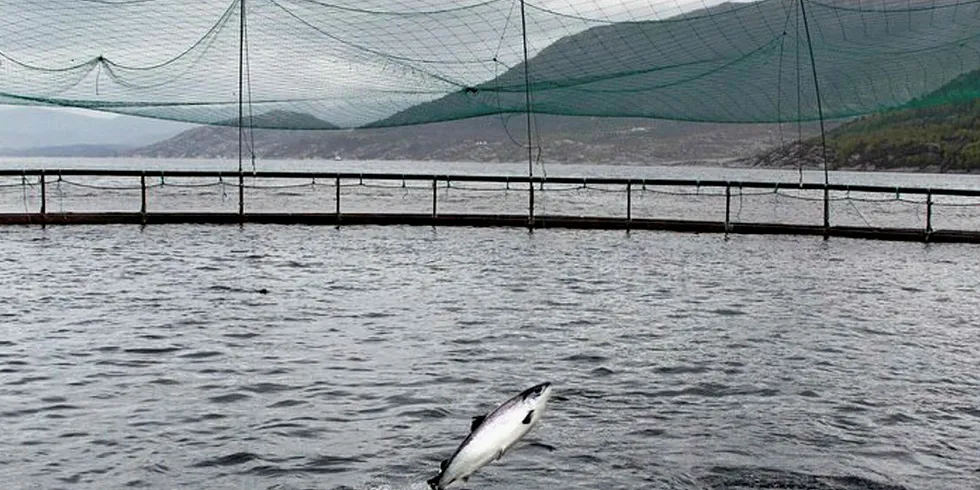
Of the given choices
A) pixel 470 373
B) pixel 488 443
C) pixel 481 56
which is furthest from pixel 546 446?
pixel 481 56

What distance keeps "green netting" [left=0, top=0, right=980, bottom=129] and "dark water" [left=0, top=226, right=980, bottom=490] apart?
710 centimetres

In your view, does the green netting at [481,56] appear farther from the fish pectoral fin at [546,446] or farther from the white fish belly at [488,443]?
the white fish belly at [488,443]

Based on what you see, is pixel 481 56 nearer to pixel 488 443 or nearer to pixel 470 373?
pixel 470 373

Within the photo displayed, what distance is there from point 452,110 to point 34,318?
19002 mm

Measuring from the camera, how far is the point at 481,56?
30031mm

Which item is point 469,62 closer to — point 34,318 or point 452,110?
point 452,110

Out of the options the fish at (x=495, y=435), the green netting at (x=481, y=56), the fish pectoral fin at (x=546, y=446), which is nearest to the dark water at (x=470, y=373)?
the fish pectoral fin at (x=546, y=446)

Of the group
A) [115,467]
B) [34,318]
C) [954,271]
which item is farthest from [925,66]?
[115,467]

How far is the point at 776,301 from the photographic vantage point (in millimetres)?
19141

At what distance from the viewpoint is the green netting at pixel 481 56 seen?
94.4 feet

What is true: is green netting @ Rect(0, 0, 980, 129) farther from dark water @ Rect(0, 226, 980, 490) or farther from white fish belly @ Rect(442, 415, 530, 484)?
white fish belly @ Rect(442, 415, 530, 484)

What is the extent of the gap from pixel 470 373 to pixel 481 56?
19183 millimetres

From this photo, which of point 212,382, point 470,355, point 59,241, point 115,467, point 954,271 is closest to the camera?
point 115,467

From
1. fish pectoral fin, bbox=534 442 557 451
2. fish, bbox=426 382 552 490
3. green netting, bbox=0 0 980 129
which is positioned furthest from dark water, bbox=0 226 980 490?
green netting, bbox=0 0 980 129
